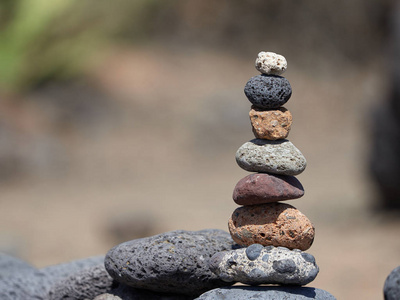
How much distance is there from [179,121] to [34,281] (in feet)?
40.0

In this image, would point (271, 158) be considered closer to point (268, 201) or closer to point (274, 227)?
point (268, 201)

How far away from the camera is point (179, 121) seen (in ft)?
55.4

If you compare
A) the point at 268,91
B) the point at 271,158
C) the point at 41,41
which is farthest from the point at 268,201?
the point at 41,41

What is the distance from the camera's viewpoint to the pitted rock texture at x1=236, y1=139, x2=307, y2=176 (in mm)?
3572

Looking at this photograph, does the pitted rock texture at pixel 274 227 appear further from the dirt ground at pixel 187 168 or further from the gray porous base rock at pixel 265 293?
the dirt ground at pixel 187 168

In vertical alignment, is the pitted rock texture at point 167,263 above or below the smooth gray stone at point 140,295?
above

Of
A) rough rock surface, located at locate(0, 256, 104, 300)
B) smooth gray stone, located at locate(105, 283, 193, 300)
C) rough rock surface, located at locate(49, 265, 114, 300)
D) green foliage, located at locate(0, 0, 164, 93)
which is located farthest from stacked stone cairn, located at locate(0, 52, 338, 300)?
green foliage, located at locate(0, 0, 164, 93)

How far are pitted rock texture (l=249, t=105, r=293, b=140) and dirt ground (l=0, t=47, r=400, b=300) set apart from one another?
4.08 meters

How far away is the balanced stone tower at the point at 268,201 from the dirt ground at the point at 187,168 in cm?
391

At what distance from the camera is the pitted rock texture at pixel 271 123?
143 inches

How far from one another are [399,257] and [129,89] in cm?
1075

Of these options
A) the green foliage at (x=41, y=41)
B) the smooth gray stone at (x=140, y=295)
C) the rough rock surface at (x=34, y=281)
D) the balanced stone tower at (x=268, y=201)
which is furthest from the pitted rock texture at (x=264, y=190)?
the green foliage at (x=41, y=41)

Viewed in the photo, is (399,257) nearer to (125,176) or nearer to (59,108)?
(125,176)

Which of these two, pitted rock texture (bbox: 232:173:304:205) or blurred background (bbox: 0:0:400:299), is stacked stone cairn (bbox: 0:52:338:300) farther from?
blurred background (bbox: 0:0:400:299)
